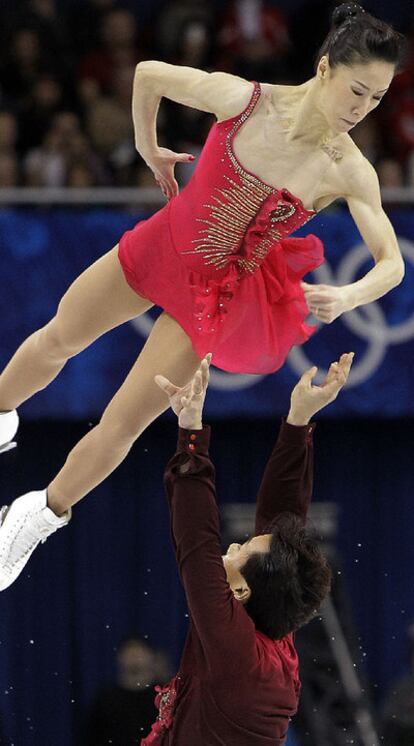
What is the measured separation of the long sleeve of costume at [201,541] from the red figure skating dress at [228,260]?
2.39 ft

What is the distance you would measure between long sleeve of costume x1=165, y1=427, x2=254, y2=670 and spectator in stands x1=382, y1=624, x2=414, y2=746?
2732mm

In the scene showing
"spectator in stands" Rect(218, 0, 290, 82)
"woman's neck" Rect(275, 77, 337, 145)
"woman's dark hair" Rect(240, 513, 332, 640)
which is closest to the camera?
"woman's dark hair" Rect(240, 513, 332, 640)

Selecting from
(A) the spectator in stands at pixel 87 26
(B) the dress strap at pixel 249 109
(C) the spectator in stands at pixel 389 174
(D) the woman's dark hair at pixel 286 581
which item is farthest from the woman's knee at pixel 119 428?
(A) the spectator in stands at pixel 87 26

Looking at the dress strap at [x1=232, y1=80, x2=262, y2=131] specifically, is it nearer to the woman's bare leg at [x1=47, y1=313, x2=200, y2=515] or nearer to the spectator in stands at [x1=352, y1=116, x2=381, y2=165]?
the woman's bare leg at [x1=47, y1=313, x2=200, y2=515]

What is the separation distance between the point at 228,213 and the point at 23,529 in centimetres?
111

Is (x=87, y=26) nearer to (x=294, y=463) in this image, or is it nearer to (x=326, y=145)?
(x=326, y=145)

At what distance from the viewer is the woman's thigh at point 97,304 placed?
4430 mm

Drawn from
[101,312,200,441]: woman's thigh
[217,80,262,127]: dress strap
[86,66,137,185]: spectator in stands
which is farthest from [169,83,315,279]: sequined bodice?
[86,66,137,185]: spectator in stands

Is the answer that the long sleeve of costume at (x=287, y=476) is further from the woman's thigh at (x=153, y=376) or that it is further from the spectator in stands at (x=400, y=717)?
the spectator in stands at (x=400, y=717)

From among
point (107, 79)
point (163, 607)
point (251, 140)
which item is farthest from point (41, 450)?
point (251, 140)

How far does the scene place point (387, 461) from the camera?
742 centimetres

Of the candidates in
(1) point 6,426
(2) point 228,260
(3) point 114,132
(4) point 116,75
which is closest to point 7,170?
(3) point 114,132

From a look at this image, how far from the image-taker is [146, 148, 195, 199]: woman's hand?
4.54 metres

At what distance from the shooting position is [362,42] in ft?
13.0
